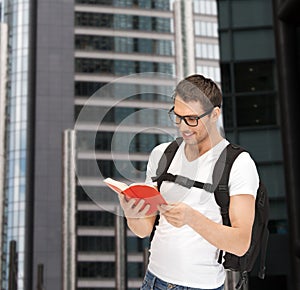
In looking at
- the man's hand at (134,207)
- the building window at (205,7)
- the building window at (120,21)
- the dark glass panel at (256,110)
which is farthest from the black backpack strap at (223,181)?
the building window at (120,21)

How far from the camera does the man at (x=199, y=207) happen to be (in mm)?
2223

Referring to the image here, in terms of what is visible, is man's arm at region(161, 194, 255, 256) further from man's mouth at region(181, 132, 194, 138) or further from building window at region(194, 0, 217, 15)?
building window at region(194, 0, 217, 15)

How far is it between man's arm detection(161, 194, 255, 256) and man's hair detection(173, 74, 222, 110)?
339 mm

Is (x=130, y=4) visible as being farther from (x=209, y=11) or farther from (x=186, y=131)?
(x=186, y=131)

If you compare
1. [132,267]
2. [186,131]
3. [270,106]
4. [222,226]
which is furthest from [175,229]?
[132,267]

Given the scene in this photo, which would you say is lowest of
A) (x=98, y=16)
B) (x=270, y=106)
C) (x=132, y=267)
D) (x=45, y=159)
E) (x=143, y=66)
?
(x=132, y=267)

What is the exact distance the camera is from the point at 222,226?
220cm

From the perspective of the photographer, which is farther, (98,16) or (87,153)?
(98,16)

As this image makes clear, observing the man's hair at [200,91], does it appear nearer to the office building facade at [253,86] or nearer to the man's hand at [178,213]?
the man's hand at [178,213]

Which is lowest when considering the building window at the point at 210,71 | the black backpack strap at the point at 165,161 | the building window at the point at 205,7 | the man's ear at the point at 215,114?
the black backpack strap at the point at 165,161

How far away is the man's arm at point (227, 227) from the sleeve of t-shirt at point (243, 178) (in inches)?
0.8

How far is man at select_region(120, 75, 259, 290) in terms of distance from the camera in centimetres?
222

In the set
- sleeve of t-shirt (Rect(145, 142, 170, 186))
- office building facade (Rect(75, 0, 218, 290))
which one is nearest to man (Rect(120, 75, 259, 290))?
sleeve of t-shirt (Rect(145, 142, 170, 186))

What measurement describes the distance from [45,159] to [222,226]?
2320 inches
